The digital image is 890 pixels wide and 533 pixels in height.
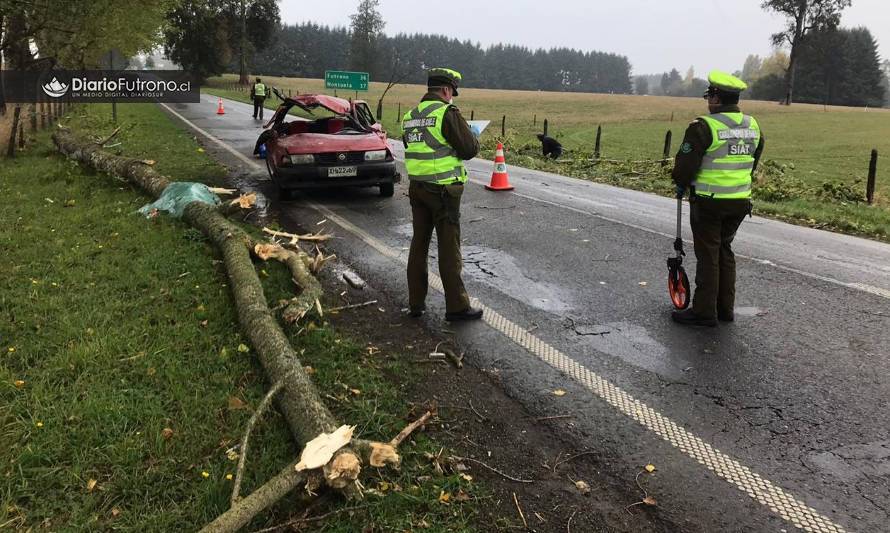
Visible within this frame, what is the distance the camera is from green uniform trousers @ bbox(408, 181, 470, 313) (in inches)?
192

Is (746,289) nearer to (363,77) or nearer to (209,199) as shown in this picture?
(209,199)

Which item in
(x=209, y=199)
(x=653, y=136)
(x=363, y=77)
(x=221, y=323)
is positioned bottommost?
(x=221, y=323)

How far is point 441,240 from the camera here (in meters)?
4.95

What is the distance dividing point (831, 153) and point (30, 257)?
28.5 m

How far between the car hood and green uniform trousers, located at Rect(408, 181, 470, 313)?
4.72 meters

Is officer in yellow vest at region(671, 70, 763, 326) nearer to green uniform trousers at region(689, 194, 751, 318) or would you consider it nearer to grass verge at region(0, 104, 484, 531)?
green uniform trousers at region(689, 194, 751, 318)

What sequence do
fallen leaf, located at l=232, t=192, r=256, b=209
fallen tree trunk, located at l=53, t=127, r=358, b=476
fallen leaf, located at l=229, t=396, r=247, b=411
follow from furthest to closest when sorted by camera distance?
fallen leaf, located at l=232, t=192, r=256, b=209 < fallen leaf, located at l=229, t=396, r=247, b=411 < fallen tree trunk, located at l=53, t=127, r=358, b=476

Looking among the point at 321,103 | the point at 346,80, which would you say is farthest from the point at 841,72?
the point at 321,103

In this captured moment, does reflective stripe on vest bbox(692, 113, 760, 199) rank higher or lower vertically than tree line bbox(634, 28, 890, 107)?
lower

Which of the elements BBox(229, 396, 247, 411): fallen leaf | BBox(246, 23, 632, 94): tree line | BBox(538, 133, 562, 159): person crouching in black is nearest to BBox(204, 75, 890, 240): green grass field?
BBox(538, 133, 562, 159): person crouching in black

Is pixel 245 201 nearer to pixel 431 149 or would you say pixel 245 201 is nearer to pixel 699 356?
pixel 431 149

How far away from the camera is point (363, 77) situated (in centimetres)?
3981

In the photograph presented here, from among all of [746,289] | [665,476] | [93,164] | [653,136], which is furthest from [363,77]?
[665,476]

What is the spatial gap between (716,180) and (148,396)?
167 inches
